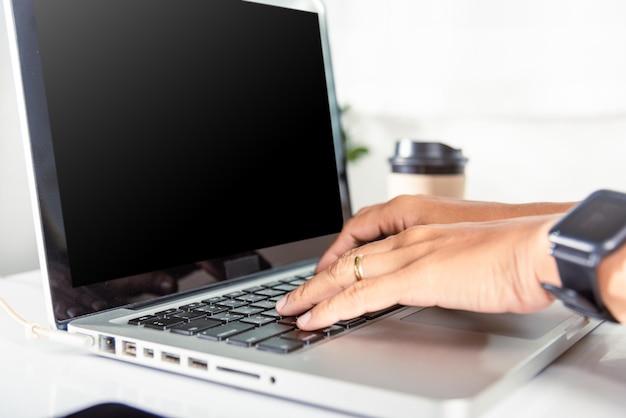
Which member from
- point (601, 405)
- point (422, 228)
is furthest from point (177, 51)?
point (601, 405)

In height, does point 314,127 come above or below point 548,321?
above

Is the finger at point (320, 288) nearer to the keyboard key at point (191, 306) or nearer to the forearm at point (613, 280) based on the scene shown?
the keyboard key at point (191, 306)

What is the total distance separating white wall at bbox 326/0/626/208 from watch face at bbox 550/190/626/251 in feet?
4.41

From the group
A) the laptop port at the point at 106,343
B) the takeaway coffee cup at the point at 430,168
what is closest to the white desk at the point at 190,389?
the laptop port at the point at 106,343

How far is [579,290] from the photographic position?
535 mm

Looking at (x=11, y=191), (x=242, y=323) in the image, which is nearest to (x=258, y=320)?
(x=242, y=323)

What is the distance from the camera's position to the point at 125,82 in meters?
0.75

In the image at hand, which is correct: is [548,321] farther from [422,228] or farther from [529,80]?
[529,80]

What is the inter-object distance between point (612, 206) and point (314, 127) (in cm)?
54

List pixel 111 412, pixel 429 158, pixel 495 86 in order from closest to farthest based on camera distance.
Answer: pixel 111 412 < pixel 429 158 < pixel 495 86

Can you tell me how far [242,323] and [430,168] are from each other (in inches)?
25.1

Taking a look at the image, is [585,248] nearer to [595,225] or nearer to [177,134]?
[595,225]

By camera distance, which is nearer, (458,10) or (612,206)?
(612,206)

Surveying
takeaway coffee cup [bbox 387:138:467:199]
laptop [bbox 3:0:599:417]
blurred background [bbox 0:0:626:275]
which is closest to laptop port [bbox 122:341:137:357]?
laptop [bbox 3:0:599:417]
